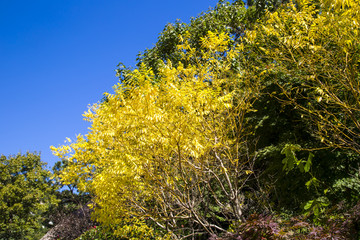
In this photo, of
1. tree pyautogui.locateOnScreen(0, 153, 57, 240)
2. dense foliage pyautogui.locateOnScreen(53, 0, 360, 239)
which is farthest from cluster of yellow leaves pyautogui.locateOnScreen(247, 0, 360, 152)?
tree pyautogui.locateOnScreen(0, 153, 57, 240)

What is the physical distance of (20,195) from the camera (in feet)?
66.9

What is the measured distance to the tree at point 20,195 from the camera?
19656mm

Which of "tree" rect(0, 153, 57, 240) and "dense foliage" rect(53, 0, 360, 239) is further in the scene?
"tree" rect(0, 153, 57, 240)

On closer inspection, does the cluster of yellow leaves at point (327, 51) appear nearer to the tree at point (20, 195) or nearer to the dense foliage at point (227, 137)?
the dense foliage at point (227, 137)

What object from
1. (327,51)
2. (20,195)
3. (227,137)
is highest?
(20,195)

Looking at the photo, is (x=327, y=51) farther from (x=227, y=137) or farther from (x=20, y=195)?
(x=20, y=195)

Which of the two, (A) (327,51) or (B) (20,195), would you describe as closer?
(A) (327,51)

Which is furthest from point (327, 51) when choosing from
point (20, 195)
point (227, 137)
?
point (20, 195)

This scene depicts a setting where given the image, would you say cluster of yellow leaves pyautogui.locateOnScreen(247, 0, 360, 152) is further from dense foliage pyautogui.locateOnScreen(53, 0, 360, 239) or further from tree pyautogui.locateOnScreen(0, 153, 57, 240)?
tree pyautogui.locateOnScreen(0, 153, 57, 240)

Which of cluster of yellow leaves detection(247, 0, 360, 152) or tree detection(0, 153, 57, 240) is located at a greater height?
tree detection(0, 153, 57, 240)

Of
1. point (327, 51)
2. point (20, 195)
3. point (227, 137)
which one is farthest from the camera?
point (20, 195)

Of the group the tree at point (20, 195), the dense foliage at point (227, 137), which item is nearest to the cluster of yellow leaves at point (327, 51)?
the dense foliage at point (227, 137)

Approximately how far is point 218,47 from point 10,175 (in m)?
22.5

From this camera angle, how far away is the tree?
19.7 meters
